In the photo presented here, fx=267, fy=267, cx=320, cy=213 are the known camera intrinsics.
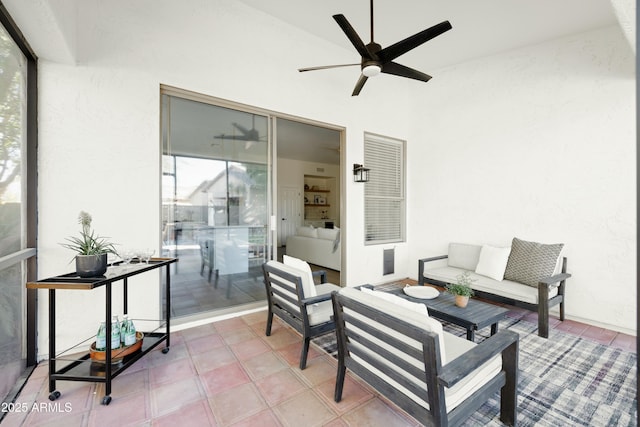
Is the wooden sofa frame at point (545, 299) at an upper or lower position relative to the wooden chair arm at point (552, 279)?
lower

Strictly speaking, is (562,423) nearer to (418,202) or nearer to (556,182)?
(556,182)

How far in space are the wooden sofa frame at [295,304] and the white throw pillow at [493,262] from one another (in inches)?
91.2

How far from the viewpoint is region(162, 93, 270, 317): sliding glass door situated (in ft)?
9.30

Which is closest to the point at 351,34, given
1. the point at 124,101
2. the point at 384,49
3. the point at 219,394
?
the point at 384,49

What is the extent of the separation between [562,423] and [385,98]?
4.32 m

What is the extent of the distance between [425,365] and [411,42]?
234cm

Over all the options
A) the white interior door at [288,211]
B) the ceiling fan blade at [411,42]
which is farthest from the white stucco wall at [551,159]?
the white interior door at [288,211]

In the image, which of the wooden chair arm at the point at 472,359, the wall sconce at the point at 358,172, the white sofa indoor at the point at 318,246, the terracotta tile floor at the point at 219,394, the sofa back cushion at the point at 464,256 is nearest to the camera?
the wooden chair arm at the point at 472,359

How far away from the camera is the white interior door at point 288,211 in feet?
28.0

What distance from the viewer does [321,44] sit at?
3775mm

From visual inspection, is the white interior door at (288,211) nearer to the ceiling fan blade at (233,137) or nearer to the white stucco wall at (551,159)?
the white stucco wall at (551,159)

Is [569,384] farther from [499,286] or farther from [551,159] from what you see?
[551,159]

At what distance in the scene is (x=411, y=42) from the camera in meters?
2.21

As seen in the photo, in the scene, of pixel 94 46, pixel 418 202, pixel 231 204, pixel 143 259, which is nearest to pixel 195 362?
pixel 143 259
